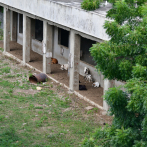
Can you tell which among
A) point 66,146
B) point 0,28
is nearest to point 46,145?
point 66,146

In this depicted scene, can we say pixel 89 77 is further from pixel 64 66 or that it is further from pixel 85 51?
pixel 64 66

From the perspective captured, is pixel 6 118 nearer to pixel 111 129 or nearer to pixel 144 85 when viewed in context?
pixel 111 129

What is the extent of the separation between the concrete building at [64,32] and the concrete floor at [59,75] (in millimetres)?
454

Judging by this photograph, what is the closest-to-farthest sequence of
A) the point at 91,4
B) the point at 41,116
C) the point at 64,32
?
1. the point at 91,4
2. the point at 41,116
3. the point at 64,32

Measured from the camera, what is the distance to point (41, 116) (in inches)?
469

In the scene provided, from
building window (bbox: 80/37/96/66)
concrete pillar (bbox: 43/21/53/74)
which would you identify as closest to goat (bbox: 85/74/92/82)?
building window (bbox: 80/37/96/66)

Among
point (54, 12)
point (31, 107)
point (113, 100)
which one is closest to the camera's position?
point (113, 100)

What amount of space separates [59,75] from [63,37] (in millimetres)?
3120

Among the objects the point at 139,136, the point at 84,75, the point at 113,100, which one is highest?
the point at 113,100

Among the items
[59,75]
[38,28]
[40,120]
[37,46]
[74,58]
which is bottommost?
[59,75]

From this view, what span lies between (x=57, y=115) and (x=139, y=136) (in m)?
6.62

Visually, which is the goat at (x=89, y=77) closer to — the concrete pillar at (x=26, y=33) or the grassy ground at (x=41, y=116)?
the grassy ground at (x=41, y=116)

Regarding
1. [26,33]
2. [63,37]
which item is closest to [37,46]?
[63,37]

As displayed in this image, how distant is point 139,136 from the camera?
18.5 feet
